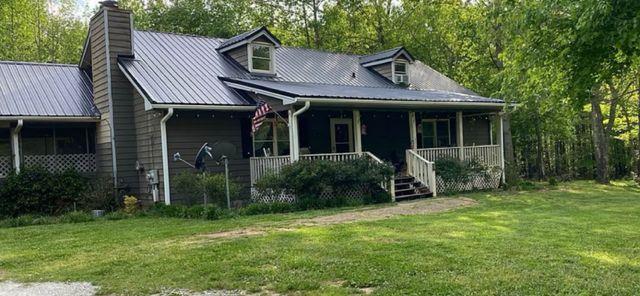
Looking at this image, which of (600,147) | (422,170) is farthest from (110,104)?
(600,147)

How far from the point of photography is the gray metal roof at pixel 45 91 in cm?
1434

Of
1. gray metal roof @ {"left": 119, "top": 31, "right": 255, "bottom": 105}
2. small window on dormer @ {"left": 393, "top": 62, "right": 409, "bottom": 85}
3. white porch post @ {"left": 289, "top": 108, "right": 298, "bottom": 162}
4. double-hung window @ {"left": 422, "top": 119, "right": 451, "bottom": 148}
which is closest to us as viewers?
white porch post @ {"left": 289, "top": 108, "right": 298, "bottom": 162}

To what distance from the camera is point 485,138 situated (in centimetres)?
2153

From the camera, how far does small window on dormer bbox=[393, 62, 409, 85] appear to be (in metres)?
20.3

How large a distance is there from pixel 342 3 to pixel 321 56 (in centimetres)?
1012

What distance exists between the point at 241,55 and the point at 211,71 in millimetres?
1516

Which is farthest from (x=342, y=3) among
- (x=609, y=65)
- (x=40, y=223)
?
(x=609, y=65)

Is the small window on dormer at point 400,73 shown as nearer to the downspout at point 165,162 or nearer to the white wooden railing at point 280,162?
the white wooden railing at point 280,162

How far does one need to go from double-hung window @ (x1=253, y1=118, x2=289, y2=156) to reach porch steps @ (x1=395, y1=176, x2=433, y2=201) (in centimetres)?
336

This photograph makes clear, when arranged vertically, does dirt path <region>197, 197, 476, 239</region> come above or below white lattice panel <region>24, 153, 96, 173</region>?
below

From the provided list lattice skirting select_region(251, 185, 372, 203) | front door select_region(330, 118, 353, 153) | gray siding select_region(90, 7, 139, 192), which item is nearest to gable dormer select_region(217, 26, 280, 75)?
front door select_region(330, 118, 353, 153)

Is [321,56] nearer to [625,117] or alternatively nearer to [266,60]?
[266,60]

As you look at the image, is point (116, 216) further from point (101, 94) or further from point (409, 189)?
point (409, 189)

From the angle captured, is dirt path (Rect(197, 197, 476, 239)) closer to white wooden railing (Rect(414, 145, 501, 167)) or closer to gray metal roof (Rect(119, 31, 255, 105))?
white wooden railing (Rect(414, 145, 501, 167))
